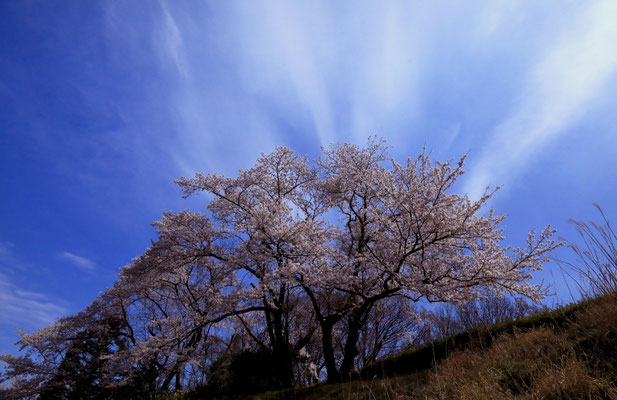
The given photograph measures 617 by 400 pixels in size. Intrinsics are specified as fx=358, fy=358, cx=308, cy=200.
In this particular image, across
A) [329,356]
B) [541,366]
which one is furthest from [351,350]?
[541,366]

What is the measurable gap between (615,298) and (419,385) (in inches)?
148

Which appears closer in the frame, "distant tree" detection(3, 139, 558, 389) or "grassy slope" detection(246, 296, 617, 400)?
"grassy slope" detection(246, 296, 617, 400)

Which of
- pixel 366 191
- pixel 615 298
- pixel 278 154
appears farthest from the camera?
pixel 278 154

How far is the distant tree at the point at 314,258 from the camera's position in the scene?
35.2 ft

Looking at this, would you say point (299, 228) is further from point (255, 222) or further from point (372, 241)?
point (372, 241)

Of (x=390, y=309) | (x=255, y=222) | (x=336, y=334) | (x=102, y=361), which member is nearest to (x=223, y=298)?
(x=255, y=222)

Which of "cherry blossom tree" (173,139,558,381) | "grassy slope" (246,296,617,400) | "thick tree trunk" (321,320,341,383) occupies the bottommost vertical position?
"grassy slope" (246,296,617,400)

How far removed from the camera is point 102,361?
15.6 m

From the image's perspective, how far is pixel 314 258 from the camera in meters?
12.0

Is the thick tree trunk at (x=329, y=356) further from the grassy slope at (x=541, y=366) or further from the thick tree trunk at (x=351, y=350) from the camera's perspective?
the grassy slope at (x=541, y=366)

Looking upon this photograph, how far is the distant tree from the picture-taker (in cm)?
1074

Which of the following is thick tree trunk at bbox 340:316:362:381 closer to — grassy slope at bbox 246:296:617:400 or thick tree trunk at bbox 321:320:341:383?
thick tree trunk at bbox 321:320:341:383

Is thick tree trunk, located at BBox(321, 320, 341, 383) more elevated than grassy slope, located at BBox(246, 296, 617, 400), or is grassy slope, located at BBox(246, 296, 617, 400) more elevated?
thick tree trunk, located at BBox(321, 320, 341, 383)

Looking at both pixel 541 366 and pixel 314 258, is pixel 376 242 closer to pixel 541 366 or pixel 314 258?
pixel 314 258
